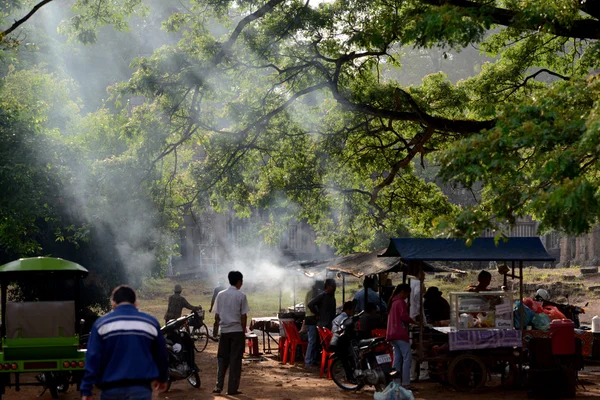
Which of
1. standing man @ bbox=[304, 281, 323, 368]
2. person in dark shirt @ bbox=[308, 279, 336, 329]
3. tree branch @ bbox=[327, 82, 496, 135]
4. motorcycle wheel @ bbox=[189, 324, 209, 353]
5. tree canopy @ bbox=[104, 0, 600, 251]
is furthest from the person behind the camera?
motorcycle wheel @ bbox=[189, 324, 209, 353]

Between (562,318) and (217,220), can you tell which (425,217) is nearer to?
(562,318)

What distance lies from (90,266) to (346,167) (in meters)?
8.17

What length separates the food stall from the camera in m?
12.5

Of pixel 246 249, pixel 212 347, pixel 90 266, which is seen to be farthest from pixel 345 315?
pixel 246 249

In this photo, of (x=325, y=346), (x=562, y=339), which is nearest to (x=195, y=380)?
(x=325, y=346)

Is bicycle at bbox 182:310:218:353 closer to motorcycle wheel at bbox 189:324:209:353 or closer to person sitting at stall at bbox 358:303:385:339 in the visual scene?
motorcycle wheel at bbox 189:324:209:353

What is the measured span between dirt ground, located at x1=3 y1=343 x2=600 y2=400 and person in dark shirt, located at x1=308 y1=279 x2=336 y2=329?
39.4 inches

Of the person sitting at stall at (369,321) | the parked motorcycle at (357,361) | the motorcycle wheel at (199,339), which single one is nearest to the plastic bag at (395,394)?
the parked motorcycle at (357,361)

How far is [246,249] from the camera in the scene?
163 feet

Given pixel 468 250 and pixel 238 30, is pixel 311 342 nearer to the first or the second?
pixel 468 250

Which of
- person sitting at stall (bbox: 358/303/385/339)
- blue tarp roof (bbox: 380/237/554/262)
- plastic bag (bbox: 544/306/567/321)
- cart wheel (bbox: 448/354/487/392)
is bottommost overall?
cart wheel (bbox: 448/354/487/392)

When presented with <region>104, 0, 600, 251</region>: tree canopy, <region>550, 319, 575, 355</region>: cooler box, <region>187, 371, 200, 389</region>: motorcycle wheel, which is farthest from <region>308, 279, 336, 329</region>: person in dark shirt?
<region>550, 319, 575, 355</region>: cooler box

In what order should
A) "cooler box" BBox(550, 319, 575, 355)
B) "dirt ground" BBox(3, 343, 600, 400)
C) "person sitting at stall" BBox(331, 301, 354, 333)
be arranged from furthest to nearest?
"person sitting at stall" BBox(331, 301, 354, 333) < "cooler box" BBox(550, 319, 575, 355) < "dirt ground" BBox(3, 343, 600, 400)

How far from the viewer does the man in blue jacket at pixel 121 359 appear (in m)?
6.18
